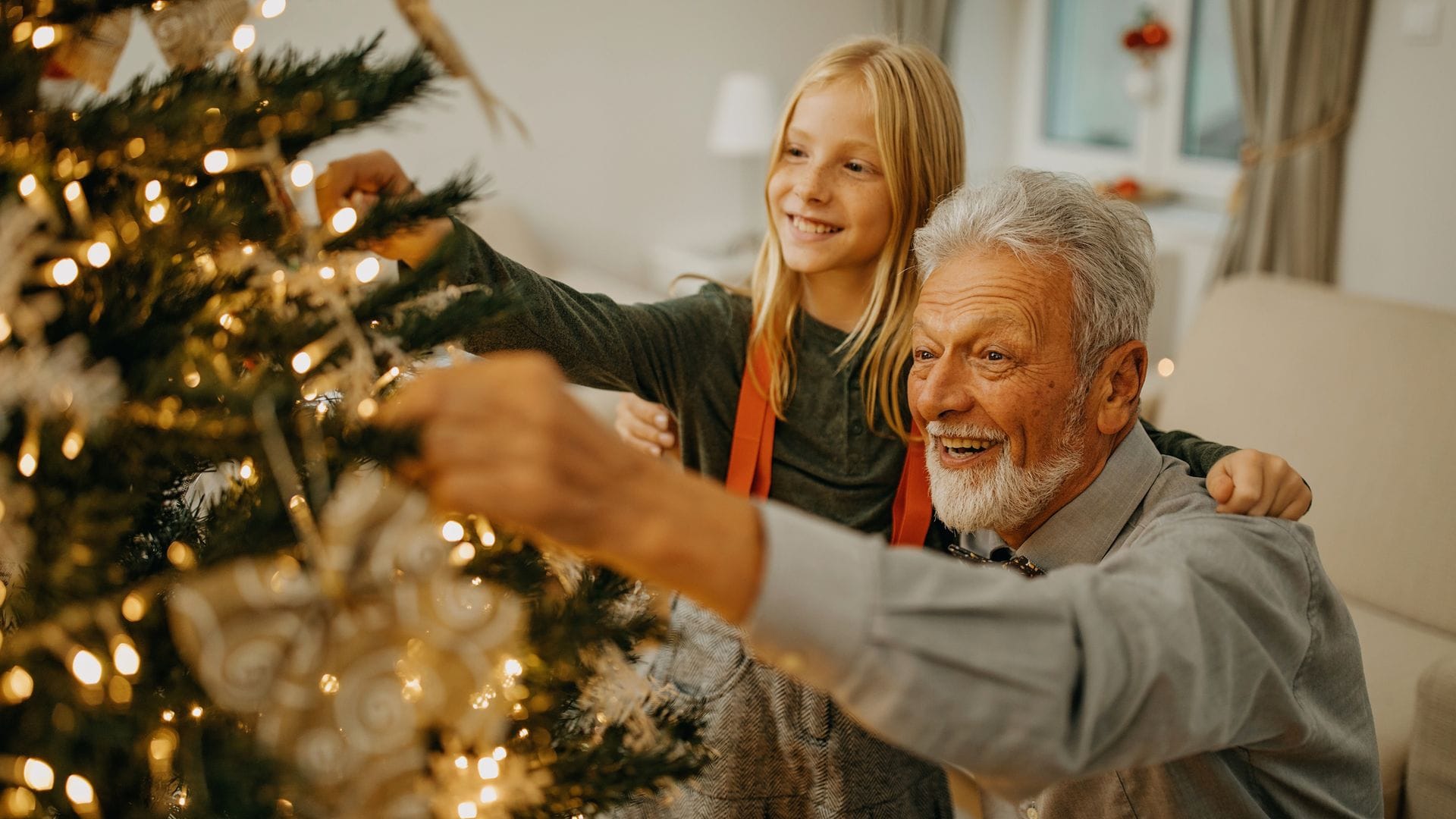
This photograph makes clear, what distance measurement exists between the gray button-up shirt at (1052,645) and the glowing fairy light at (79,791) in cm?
31

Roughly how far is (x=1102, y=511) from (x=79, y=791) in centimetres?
96

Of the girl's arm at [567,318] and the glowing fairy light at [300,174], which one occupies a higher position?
the glowing fairy light at [300,174]

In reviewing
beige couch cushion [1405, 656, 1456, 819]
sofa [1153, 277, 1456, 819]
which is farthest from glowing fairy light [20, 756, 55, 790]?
sofa [1153, 277, 1456, 819]

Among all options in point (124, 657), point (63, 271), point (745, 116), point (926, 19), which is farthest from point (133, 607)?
point (926, 19)

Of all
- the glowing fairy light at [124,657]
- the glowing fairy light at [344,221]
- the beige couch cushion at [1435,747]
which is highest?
the glowing fairy light at [344,221]

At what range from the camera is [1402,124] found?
333 cm

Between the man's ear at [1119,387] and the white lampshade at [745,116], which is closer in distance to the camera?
the man's ear at [1119,387]

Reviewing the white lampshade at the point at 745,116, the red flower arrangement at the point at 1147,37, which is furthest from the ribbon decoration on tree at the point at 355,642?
the red flower arrangement at the point at 1147,37

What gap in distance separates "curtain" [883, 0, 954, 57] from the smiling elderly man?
3.80 metres

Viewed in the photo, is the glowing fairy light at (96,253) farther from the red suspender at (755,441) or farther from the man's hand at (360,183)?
the red suspender at (755,441)

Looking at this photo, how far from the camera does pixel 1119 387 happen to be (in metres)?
1.19

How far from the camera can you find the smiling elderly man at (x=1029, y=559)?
1.67 feet

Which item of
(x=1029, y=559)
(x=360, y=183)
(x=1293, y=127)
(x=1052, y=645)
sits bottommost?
(x=1029, y=559)

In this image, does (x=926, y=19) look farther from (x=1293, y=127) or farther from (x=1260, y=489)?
(x=1260, y=489)
